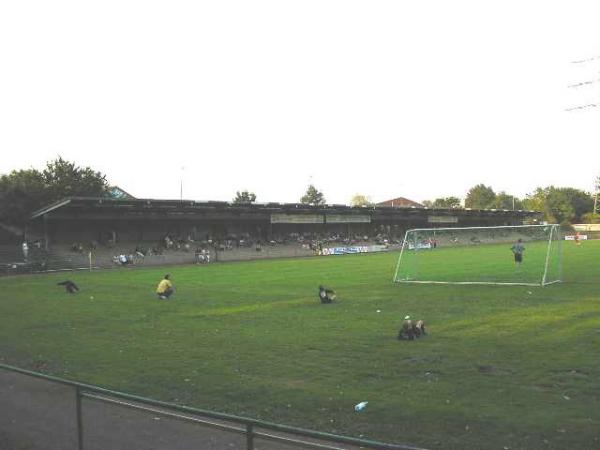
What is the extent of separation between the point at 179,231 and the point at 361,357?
54.7m

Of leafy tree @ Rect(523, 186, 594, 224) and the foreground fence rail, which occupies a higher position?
leafy tree @ Rect(523, 186, 594, 224)

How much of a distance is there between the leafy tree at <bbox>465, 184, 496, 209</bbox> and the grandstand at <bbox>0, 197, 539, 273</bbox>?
83964 millimetres

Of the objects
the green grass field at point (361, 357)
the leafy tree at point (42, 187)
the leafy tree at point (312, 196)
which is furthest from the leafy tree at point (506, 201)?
the green grass field at point (361, 357)

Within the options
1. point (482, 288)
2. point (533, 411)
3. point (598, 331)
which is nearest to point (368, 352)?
point (533, 411)

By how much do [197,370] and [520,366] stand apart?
6.35 meters

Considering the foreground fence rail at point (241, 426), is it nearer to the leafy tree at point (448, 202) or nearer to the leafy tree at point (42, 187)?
the leafy tree at point (42, 187)

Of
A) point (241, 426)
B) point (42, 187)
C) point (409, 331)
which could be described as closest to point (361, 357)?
point (409, 331)

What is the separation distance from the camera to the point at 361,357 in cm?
1232

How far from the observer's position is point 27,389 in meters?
6.92

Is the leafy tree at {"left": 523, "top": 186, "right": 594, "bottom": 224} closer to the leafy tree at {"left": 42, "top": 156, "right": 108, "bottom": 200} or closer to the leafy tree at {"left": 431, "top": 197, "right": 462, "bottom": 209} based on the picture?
the leafy tree at {"left": 431, "top": 197, "right": 462, "bottom": 209}

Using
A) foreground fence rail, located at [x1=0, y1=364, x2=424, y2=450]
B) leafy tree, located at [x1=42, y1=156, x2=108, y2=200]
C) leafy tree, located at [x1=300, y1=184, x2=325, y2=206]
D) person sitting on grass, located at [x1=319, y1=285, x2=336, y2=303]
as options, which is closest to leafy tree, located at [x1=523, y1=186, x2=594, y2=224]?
leafy tree, located at [x1=300, y1=184, x2=325, y2=206]

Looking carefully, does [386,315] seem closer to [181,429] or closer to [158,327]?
[158,327]

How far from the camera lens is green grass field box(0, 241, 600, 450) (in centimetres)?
826

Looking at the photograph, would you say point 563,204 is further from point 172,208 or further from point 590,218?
point 172,208
